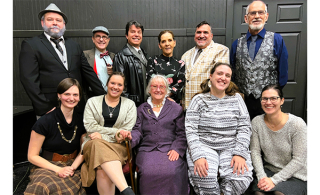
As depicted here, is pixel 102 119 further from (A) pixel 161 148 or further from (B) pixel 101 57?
(B) pixel 101 57

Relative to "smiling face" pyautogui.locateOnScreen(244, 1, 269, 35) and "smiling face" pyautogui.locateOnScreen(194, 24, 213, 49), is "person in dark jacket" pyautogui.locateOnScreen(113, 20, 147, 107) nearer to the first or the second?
"smiling face" pyautogui.locateOnScreen(194, 24, 213, 49)

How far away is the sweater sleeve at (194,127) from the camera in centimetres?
193

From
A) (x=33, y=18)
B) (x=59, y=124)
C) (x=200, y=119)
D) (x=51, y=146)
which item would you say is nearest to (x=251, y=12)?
(x=200, y=119)

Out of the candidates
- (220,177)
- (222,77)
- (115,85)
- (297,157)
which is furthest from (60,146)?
(297,157)

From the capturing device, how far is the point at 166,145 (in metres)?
2.10

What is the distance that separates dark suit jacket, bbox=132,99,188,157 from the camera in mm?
2078

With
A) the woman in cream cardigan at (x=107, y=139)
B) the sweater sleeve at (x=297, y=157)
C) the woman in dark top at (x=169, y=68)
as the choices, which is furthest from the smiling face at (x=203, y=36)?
the sweater sleeve at (x=297, y=157)

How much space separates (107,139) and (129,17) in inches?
80.0

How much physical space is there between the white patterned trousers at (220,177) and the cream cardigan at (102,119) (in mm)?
752

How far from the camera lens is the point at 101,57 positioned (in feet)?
8.81

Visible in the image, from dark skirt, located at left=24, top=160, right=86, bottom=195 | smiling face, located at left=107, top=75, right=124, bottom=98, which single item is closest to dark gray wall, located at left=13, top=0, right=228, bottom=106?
smiling face, located at left=107, top=75, right=124, bottom=98

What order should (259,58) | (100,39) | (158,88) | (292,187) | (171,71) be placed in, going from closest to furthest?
(292,187), (158,88), (259,58), (171,71), (100,39)

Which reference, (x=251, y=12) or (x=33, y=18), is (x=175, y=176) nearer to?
(x=251, y=12)

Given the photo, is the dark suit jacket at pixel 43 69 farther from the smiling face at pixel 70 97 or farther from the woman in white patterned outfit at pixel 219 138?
the woman in white patterned outfit at pixel 219 138
